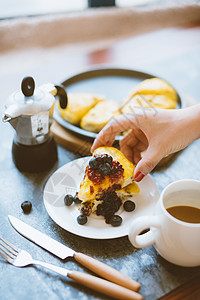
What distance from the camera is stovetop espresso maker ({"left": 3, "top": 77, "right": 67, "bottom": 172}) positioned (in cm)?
101

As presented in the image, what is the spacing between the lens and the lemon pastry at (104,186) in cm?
95

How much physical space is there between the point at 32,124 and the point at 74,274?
0.49 m

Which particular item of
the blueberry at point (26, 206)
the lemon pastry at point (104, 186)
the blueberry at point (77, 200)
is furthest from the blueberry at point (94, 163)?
the blueberry at point (26, 206)

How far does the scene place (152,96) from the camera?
1.41 m

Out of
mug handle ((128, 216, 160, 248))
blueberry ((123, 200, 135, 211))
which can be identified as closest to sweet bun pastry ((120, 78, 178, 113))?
blueberry ((123, 200, 135, 211))

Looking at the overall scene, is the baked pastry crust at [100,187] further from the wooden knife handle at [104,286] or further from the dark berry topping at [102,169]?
the wooden knife handle at [104,286]

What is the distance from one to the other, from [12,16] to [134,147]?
53.7 inches

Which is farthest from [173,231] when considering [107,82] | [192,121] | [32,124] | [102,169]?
[107,82]

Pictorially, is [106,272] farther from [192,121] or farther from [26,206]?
[192,121]

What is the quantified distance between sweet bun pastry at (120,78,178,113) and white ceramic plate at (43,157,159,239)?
390 mm

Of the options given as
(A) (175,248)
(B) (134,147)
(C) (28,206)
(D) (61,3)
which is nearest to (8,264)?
(C) (28,206)

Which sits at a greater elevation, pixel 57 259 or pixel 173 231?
pixel 173 231

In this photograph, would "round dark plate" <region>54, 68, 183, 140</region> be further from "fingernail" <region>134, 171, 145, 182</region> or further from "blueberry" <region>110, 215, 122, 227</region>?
"blueberry" <region>110, 215, 122, 227</region>

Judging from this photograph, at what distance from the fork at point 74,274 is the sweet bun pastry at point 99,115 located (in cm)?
59
